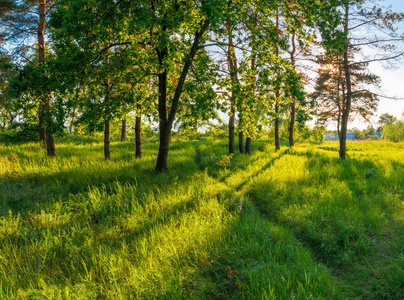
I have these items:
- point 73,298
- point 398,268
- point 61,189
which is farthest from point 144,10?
point 398,268

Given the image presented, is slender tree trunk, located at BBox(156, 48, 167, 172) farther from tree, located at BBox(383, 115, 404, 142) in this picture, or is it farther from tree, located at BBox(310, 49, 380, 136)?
tree, located at BBox(383, 115, 404, 142)

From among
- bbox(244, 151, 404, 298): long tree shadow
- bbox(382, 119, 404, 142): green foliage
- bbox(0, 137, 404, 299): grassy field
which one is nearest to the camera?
bbox(0, 137, 404, 299): grassy field

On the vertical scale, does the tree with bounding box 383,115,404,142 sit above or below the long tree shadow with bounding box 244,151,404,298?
above

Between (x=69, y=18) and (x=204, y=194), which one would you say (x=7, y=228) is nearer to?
(x=204, y=194)

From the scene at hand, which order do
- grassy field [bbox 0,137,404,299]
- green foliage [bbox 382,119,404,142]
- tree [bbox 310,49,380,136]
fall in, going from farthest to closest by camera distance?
green foliage [bbox 382,119,404,142] < tree [bbox 310,49,380,136] < grassy field [bbox 0,137,404,299]

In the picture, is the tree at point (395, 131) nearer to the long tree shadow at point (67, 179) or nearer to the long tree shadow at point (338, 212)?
Answer: the long tree shadow at point (338, 212)

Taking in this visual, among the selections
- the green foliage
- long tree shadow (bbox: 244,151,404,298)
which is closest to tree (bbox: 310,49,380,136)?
long tree shadow (bbox: 244,151,404,298)

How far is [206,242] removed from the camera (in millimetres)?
3783

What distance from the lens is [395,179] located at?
26.7ft

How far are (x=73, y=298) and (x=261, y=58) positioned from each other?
318 inches

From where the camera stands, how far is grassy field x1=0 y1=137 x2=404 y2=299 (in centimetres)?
292

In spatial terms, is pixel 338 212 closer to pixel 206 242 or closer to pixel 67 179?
pixel 206 242

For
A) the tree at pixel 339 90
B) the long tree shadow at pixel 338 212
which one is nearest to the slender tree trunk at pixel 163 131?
the long tree shadow at pixel 338 212

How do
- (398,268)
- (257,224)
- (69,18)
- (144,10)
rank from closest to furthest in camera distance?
(398,268) → (257,224) → (144,10) → (69,18)
